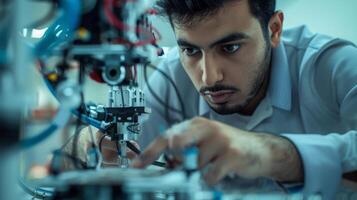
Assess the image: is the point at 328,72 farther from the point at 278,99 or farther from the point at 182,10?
the point at 182,10

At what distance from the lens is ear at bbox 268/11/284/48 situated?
1482 mm

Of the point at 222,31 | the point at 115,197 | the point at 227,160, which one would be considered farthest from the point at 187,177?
the point at 222,31

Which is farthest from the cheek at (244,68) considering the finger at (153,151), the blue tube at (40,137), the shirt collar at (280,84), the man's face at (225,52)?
the blue tube at (40,137)

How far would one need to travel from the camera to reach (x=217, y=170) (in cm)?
80

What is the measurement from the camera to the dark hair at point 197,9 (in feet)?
4.09

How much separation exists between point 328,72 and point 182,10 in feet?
1.76

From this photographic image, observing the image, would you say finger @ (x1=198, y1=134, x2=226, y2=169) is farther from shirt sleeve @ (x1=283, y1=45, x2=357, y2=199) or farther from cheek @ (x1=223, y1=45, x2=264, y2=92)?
cheek @ (x1=223, y1=45, x2=264, y2=92)

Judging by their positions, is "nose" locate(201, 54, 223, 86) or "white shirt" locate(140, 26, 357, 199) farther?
"white shirt" locate(140, 26, 357, 199)

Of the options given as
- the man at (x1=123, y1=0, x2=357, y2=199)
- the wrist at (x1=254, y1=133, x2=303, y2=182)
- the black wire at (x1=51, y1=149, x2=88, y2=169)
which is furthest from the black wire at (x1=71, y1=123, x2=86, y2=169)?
the wrist at (x1=254, y1=133, x2=303, y2=182)

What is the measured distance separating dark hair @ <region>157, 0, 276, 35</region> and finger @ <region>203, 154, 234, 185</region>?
22.6 inches

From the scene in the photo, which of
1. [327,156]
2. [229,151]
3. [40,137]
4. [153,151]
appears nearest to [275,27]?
[327,156]

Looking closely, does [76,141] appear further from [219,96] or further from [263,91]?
[263,91]

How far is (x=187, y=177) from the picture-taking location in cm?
62

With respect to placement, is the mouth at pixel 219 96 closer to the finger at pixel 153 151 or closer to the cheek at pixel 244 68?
the cheek at pixel 244 68
